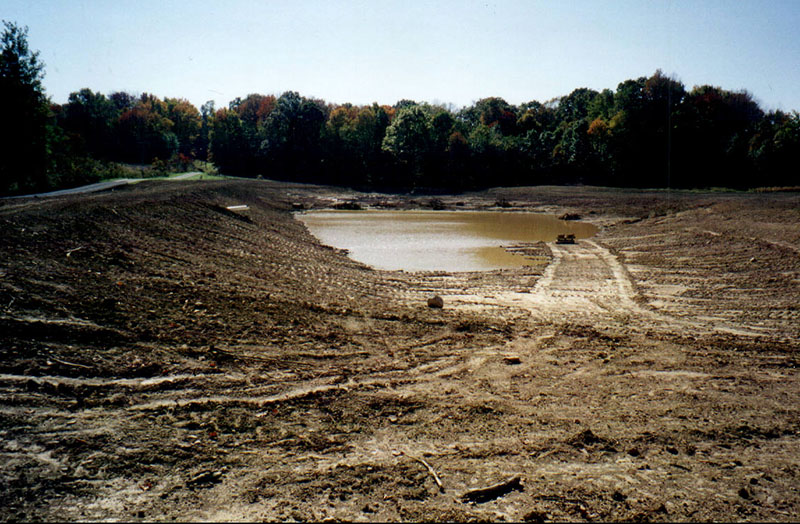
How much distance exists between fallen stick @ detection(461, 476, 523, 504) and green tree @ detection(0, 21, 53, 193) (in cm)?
3237

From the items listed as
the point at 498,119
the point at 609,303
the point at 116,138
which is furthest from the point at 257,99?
the point at 609,303

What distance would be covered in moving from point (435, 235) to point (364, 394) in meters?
20.7

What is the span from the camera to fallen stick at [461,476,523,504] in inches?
158

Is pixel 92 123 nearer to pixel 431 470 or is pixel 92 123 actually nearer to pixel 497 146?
pixel 497 146

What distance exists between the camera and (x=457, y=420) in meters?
5.45

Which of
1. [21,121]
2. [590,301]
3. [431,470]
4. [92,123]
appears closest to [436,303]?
[590,301]

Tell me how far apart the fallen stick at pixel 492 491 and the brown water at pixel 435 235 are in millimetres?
12847

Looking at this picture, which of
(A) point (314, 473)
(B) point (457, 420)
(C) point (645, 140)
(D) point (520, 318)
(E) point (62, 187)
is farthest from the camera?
(C) point (645, 140)

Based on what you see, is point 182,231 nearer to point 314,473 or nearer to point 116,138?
point 314,473

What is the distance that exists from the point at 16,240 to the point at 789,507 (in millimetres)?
12516

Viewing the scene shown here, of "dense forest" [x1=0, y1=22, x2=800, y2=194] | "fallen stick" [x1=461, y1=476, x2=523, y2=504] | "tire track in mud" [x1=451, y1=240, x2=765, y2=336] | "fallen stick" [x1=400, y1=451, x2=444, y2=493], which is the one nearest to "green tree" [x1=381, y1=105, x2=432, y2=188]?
"dense forest" [x1=0, y1=22, x2=800, y2=194]

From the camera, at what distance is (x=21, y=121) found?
→ 2683cm

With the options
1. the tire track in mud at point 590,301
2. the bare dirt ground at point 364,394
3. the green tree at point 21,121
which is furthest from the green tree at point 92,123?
the tire track in mud at point 590,301

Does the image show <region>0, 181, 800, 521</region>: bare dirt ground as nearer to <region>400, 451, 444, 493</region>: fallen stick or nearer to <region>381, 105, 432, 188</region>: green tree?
<region>400, 451, 444, 493</region>: fallen stick
